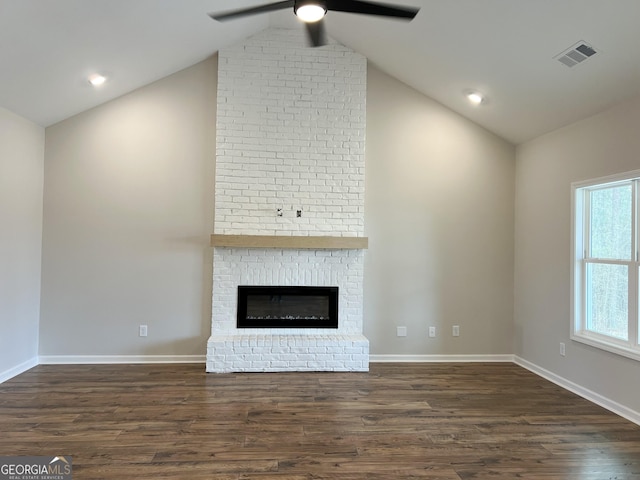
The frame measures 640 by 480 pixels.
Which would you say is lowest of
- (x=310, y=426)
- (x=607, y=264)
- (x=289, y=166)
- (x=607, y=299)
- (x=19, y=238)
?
(x=310, y=426)

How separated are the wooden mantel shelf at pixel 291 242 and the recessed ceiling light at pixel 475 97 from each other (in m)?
1.89

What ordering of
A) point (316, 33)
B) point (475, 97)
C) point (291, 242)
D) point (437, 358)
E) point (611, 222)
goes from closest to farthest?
point (316, 33) → point (611, 222) → point (475, 97) → point (291, 242) → point (437, 358)

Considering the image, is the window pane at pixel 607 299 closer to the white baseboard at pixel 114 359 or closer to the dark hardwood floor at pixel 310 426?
the dark hardwood floor at pixel 310 426

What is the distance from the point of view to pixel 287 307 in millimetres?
4340

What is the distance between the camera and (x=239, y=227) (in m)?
4.23

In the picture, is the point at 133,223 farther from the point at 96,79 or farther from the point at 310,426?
the point at 310,426

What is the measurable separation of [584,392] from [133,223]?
4.84m

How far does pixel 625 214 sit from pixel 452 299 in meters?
1.89

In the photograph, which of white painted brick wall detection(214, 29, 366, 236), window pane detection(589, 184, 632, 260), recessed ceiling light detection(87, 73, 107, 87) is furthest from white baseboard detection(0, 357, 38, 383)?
window pane detection(589, 184, 632, 260)

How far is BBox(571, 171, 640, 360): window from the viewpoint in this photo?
3.08m

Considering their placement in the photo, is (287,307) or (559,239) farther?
(287,307)

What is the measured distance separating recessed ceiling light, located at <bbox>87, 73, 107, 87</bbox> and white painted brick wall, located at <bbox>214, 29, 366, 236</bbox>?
3.80 feet

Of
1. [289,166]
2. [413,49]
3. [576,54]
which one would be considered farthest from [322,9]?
[289,166]

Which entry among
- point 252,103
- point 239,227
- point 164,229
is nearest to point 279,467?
point 239,227
